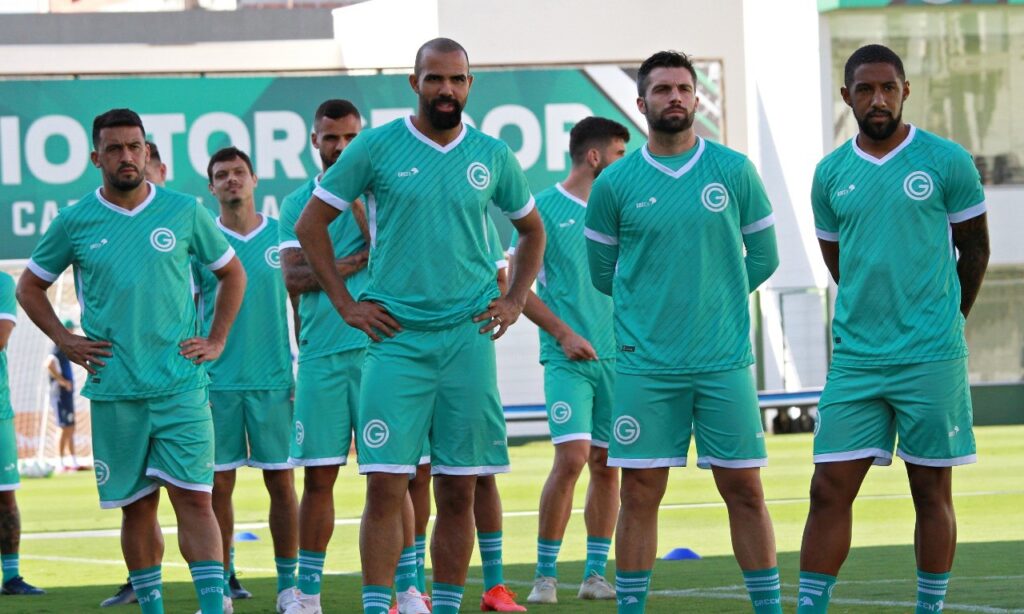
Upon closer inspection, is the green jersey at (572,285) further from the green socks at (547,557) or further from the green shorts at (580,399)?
the green socks at (547,557)

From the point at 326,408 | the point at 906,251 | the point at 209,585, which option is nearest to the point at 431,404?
the point at 209,585

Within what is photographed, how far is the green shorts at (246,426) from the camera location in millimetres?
10055

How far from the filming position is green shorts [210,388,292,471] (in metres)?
10.1

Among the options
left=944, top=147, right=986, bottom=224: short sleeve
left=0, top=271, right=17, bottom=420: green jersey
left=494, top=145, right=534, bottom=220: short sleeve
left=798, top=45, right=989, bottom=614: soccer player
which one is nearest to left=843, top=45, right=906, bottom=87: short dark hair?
left=798, top=45, right=989, bottom=614: soccer player

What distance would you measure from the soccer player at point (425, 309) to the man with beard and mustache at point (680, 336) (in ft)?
1.79

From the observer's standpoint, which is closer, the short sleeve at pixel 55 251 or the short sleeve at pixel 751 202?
the short sleeve at pixel 751 202

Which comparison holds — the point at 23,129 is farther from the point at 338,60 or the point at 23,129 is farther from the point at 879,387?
the point at 879,387

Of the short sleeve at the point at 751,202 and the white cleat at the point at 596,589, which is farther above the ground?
the short sleeve at the point at 751,202

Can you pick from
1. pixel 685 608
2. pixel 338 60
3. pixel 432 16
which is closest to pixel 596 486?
pixel 685 608

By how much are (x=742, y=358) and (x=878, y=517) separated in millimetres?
7625

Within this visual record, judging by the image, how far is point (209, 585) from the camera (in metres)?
8.04

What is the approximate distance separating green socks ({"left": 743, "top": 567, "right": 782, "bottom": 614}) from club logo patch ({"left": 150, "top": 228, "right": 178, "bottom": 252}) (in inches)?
110

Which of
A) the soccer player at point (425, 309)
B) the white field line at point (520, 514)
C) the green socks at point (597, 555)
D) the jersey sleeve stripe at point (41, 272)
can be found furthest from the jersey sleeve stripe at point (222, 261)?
the white field line at point (520, 514)

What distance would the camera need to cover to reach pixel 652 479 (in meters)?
7.58
